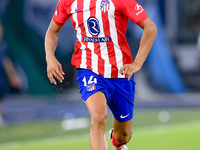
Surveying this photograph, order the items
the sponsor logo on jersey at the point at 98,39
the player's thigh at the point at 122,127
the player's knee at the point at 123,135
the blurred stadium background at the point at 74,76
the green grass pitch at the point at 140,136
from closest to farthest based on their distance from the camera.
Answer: the sponsor logo on jersey at the point at 98,39 → the player's thigh at the point at 122,127 → the player's knee at the point at 123,135 → the green grass pitch at the point at 140,136 → the blurred stadium background at the point at 74,76

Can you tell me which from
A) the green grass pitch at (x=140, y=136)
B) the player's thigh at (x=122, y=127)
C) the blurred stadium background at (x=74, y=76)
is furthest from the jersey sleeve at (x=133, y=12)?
the blurred stadium background at (x=74, y=76)

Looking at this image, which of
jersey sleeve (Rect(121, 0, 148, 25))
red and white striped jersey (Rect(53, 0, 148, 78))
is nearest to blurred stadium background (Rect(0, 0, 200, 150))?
red and white striped jersey (Rect(53, 0, 148, 78))

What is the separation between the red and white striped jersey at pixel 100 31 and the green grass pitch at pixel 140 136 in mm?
2442

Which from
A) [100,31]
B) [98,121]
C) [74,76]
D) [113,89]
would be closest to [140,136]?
[113,89]

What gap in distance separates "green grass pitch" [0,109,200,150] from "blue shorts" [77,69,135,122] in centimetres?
191

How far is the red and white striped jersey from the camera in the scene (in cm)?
553

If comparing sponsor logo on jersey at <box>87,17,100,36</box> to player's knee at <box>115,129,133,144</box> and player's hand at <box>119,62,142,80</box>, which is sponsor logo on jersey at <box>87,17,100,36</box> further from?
player's knee at <box>115,129,133,144</box>

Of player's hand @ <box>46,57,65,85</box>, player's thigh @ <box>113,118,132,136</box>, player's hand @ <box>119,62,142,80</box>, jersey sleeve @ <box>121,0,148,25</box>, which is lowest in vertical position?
player's thigh @ <box>113,118,132,136</box>

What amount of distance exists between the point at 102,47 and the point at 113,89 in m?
0.50

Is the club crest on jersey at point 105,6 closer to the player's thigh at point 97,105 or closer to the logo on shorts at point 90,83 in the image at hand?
the logo on shorts at point 90,83

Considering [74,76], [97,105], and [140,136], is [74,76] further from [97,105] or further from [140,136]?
[97,105]

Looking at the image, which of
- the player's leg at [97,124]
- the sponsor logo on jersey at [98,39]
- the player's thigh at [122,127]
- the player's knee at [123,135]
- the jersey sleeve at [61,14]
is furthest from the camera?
the player's knee at [123,135]

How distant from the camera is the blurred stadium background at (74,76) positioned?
1159 cm

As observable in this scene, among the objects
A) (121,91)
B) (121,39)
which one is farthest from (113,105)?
(121,39)
